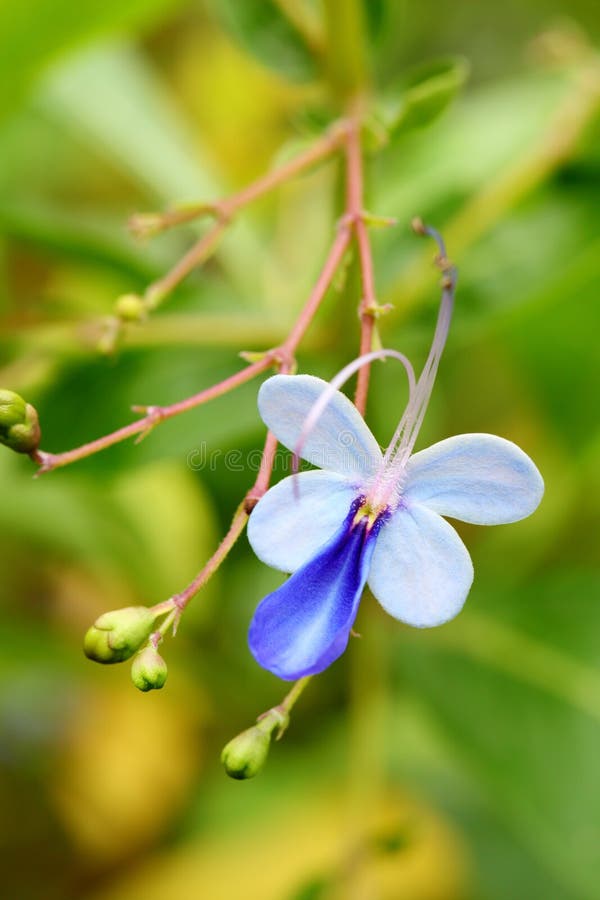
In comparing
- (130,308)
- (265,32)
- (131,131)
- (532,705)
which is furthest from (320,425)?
(131,131)

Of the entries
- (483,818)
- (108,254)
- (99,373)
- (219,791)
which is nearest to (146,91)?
(108,254)

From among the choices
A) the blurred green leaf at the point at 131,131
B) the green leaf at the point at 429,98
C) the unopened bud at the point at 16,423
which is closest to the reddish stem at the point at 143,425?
the unopened bud at the point at 16,423

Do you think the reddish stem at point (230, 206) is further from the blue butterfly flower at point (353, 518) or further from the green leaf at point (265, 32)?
the blue butterfly flower at point (353, 518)

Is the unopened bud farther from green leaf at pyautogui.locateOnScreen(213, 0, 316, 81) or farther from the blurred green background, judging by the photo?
green leaf at pyautogui.locateOnScreen(213, 0, 316, 81)

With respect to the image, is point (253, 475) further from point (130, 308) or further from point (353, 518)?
point (353, 518)

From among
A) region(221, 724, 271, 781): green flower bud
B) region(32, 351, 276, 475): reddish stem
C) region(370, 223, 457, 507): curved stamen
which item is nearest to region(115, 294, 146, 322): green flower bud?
region(32, 351, 276, 475): reddish stem

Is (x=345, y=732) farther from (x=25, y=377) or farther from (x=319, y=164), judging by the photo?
(x=319, y=164)
